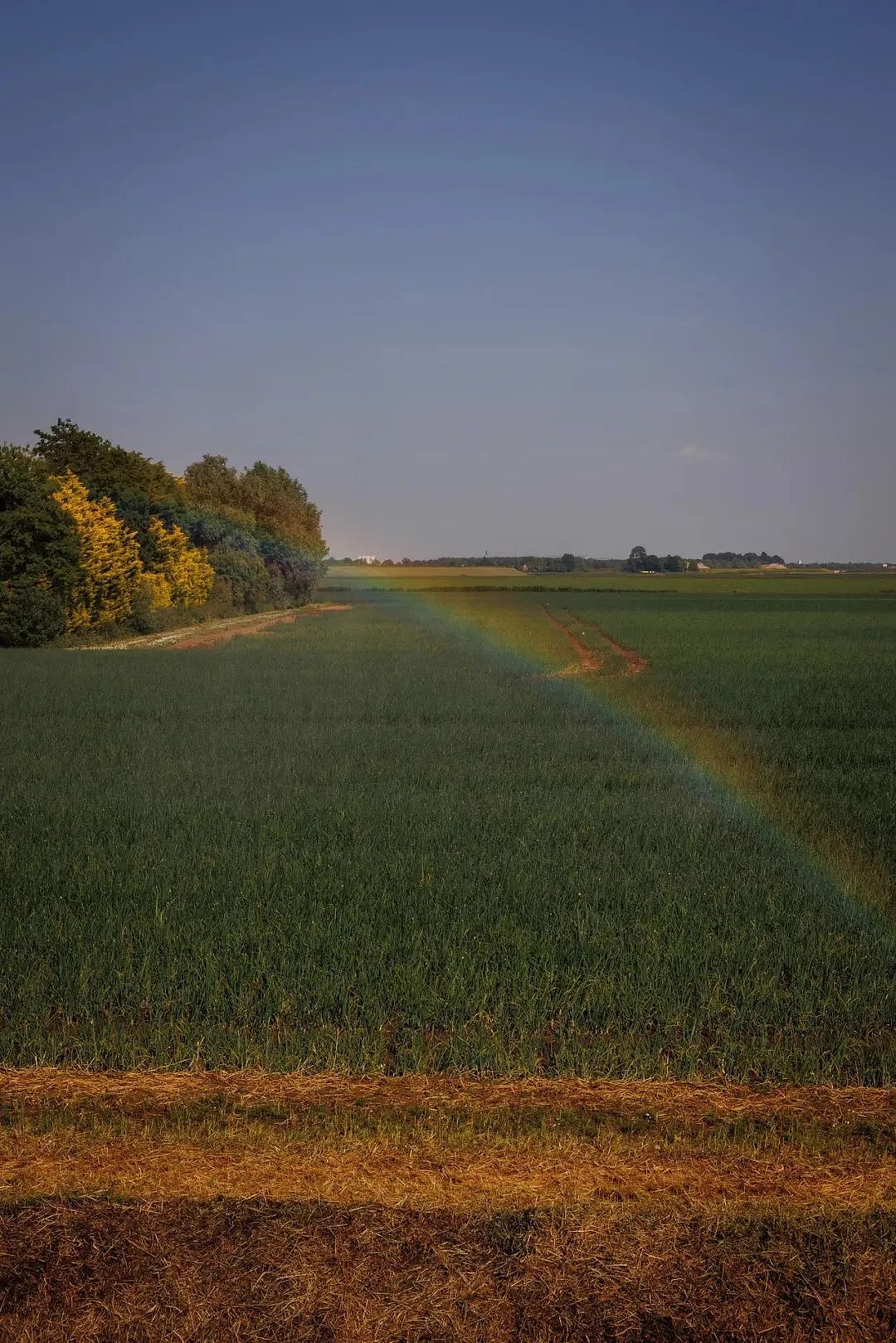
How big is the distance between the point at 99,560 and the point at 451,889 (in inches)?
1449

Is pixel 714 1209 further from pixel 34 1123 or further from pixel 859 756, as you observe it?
pixel 859 756

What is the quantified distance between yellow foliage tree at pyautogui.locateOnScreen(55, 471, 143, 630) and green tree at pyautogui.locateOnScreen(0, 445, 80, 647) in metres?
1.10

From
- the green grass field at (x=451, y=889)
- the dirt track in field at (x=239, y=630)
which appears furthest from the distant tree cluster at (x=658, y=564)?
the green grass field at (x=451, y=889)

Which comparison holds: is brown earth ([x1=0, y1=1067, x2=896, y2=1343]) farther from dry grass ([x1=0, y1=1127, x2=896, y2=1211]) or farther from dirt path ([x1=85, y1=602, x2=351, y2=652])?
dirt path ([x1=85, y1=602, x2=351, y2=652])

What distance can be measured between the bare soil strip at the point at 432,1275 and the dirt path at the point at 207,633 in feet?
106

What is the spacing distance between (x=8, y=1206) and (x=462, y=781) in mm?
8288

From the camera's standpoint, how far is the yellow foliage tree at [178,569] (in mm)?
50188

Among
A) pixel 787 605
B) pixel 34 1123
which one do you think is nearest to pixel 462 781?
pixel 34 1123

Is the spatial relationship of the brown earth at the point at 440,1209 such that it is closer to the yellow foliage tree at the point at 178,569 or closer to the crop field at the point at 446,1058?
the crop field at the point at 446,1058

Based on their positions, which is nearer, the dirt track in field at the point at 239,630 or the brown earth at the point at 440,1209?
the brown earth at the point at 440,1209

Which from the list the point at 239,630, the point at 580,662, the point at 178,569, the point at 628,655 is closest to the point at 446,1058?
the point at 580,662

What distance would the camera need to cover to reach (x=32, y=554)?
117 feet

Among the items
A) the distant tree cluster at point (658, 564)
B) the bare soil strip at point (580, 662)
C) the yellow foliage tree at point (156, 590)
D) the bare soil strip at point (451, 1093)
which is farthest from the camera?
the distant tree cluster at point (658, 564)

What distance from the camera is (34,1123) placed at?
169 inches
